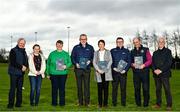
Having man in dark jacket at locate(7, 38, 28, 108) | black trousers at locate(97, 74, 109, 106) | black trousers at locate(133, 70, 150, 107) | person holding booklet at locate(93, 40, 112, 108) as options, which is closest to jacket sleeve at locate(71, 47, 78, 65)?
person holding booklet at locate(93, 40, 112, 108)

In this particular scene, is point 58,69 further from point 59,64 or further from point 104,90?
point 104,90

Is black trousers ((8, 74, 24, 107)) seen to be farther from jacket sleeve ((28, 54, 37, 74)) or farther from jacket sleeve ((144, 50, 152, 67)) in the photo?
jacket sleeve ((144, 50, 152, 67))

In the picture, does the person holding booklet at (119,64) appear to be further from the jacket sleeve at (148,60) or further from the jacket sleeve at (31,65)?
the jacket sleeve at (31,65)

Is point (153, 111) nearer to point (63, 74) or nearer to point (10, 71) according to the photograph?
point (63, 74)

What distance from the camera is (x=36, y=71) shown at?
14297mm

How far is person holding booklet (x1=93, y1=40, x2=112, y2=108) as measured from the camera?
46.3 feet

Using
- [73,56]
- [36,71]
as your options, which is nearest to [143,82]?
[73,56]

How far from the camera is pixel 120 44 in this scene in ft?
47.4

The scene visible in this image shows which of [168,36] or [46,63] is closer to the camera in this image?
[46,63]

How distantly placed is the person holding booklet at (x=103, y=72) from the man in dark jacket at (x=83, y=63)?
27cm

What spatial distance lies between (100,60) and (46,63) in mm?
1899

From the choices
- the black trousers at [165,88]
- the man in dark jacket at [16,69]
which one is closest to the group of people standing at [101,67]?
the black trousers at [165,88]

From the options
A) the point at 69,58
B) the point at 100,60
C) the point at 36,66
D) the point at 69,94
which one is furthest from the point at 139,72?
the point at 69,94

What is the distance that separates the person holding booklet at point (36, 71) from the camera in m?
14.3
